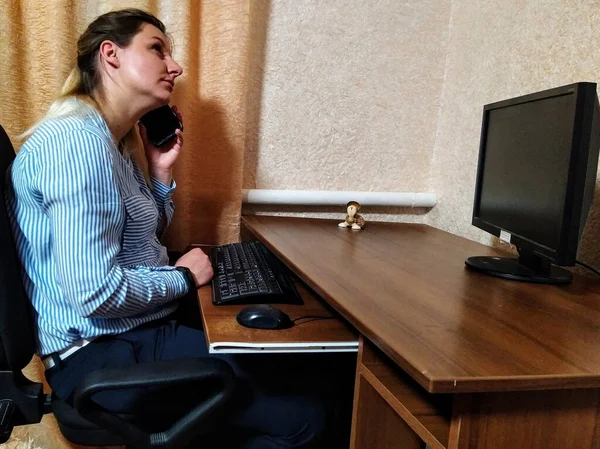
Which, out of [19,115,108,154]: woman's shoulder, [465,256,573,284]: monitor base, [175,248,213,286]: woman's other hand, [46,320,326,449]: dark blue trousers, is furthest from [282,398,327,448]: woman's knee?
[19,115,108,154]: woman's shoulder

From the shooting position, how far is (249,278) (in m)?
1.13

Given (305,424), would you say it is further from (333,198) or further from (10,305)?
(333,198)

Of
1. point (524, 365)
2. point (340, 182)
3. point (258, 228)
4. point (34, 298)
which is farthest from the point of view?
point (340, 182)

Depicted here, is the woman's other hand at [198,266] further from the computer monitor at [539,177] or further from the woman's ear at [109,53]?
the computer monitor at [539,177]

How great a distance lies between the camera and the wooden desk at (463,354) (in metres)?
0.61

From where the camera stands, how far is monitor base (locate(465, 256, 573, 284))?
3.39ft

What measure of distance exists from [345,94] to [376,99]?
4.5 inches

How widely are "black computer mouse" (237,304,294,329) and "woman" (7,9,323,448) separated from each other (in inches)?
6.3

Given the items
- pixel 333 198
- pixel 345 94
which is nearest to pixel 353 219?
pixel 333 198

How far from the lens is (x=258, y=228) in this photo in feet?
4.96

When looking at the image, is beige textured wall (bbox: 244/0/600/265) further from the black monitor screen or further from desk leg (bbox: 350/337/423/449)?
desk leg (bbox: 350/337/423/449)

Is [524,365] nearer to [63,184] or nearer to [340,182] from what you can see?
[63,184]

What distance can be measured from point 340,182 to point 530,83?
2.24ft

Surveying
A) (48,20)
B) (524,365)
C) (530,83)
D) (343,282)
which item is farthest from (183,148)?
(524,365)
